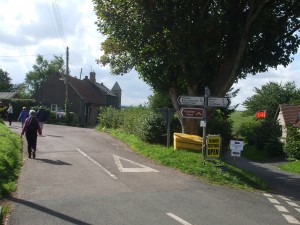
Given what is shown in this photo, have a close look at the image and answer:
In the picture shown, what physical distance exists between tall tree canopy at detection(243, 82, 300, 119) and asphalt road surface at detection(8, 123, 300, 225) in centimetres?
6115

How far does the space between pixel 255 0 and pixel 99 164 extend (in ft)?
29.8

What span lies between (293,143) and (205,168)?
25633 millimetres

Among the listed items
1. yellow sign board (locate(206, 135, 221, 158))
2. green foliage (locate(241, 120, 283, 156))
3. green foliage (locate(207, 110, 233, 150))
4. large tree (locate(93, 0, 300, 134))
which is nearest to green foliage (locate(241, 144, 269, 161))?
green foliage (locate(241, 120, 283, 156))

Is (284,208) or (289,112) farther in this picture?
(289,112)

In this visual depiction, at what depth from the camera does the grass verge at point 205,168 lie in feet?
45.9

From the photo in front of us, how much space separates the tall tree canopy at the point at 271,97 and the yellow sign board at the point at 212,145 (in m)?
58.6

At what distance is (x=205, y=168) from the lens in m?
14.8

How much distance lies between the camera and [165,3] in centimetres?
1702

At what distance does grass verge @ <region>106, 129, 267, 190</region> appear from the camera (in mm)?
13984

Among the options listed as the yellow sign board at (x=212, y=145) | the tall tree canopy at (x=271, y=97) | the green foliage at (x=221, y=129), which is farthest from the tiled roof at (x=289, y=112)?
the yellow sign board at (x=212, y=145)

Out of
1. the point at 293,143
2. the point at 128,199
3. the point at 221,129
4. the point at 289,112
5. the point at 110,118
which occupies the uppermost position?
the point at 289,112

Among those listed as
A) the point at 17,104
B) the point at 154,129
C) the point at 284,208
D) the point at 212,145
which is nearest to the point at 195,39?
the point at 212,145

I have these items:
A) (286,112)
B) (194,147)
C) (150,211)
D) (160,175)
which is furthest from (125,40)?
(286,112)

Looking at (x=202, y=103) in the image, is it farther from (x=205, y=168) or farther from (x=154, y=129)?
(x=154, y=129)
